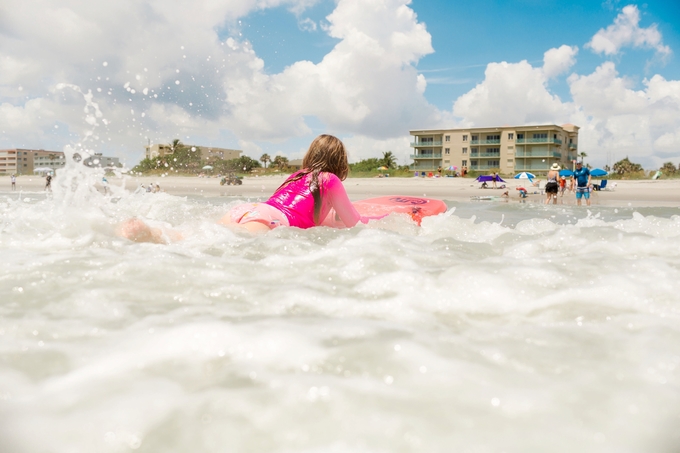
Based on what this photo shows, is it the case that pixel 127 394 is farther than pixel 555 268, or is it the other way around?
pixel 555 268

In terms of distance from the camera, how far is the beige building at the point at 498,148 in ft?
204

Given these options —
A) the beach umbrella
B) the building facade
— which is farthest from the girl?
the beach umbrella

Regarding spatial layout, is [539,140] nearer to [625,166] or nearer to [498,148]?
[498,148]

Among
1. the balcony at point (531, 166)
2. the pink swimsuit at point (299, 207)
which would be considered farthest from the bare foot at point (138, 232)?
the balcony at point (531, 166)

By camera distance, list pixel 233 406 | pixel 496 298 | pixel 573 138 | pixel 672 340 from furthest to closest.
Result: pixel 573 138, pixel 496 298, pixel 672 340, pixel 233 406

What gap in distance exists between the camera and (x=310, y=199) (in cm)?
A: 459

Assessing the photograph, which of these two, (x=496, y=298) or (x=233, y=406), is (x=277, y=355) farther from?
(x=496, y=298)

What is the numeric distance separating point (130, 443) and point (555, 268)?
2.46 metres

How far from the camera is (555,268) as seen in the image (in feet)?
8.92

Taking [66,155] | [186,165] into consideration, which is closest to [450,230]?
[66,155]

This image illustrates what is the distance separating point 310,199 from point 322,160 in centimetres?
43

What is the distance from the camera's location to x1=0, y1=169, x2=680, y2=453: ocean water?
118 centimetres

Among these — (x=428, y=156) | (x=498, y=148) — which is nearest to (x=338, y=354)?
(x=498, y=148)

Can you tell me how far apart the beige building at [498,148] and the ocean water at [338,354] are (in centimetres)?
6186
